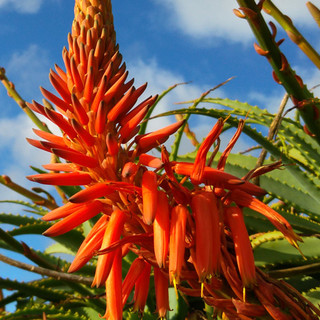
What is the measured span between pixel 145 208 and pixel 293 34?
2.37 ft

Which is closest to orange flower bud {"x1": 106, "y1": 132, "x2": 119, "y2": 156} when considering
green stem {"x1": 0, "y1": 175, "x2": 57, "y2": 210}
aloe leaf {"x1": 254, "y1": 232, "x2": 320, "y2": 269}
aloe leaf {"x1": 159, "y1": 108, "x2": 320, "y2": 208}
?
aloe leaf {"x1": 159, "y1": 108, "x2": 320, "y2": 208}

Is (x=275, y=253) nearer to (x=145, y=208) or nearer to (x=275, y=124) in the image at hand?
(x=275, y=124)

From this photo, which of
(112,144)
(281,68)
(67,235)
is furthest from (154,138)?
(67,235)

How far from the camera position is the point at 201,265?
57 centimetres

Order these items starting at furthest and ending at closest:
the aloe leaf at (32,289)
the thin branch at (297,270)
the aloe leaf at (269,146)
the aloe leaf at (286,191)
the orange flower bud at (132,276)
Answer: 1. the aloe leaf at (286,191)
2. the aloe leaf at (32,289)
3. the aloe leaf at (269,146)
4. the thin branch at (297,270)
5. the orange flower bud at (132,276)

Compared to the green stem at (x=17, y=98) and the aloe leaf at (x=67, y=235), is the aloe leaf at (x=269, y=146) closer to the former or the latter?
the aloe leaf at (x=67, y=235)

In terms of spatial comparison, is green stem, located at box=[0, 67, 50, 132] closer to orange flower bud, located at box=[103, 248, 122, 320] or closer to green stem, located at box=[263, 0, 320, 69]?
green stem, located at box=[263, 0, 320, 69]

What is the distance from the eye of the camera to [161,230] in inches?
23.7

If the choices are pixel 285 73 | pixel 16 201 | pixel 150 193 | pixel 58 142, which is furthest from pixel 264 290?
pixel 16 201

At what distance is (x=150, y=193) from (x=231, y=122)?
1.96 feet

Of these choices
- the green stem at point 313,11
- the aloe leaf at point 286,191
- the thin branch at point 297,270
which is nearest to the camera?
the thin branch at point 297,270

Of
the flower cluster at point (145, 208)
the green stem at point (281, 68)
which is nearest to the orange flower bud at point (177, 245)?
the flower cluster at point (145, 208)

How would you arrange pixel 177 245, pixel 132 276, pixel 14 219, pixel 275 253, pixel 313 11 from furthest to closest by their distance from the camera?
pixel 14 219 < pixel 275 253 < pixel 313 11 < pixel 132 276 < pixel 177 245

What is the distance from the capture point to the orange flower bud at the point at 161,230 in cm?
58
